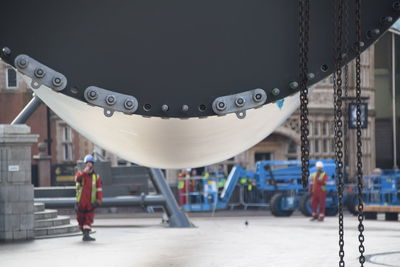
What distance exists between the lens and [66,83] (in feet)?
14.6

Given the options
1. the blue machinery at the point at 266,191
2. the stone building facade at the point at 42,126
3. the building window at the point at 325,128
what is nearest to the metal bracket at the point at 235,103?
the blue machinery at the point at 266,191

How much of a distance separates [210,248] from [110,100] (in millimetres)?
13592

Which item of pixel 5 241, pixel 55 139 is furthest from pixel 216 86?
pixel 55 139

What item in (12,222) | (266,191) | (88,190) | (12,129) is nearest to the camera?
(88,190)

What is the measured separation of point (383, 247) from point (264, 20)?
45.6 feet

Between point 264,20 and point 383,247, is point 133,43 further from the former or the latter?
point 383,247

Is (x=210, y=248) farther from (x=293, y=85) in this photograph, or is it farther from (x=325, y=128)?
(x=325, y=128)

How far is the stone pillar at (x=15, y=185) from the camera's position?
21609mm

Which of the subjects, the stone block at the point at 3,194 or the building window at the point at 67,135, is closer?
the stone block at the point at 3,194

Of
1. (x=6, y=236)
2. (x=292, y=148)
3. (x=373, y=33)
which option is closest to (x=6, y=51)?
(x=373, y=33)

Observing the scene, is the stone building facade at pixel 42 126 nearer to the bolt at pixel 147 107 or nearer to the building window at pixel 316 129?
the building window at pixel 316 129

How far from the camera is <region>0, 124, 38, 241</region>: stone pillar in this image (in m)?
21.6

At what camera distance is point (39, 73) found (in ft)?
14.5

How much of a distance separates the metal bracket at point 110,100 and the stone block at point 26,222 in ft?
57.7
